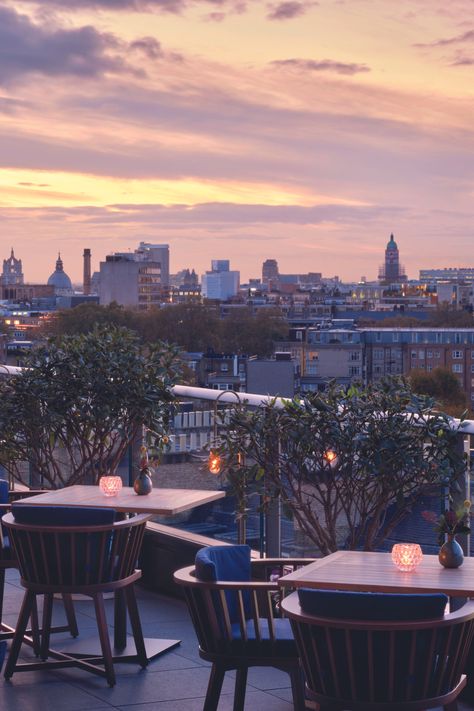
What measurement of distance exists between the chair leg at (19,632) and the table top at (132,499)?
1.52 ft

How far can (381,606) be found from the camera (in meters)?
3.45

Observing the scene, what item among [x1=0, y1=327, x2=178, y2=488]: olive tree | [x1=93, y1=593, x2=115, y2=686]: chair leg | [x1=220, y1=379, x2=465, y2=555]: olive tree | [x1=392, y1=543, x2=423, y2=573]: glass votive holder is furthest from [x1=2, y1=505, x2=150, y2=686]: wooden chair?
[x1=0, y1=327, x2=178, y2=488]: olive tree

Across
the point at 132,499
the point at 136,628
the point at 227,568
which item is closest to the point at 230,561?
the point at 227,568

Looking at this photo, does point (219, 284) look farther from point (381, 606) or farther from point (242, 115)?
point (381, 606)

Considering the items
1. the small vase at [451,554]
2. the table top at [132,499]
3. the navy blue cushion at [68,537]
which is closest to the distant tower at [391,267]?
the table top at [132,499]

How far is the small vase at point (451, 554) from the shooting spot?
4.19 metres

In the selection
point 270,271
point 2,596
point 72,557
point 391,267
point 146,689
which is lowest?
point 146,689

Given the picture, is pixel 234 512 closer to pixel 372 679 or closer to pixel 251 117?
pixel 372 679

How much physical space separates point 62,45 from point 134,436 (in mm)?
11037

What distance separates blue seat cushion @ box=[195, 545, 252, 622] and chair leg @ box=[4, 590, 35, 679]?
3.77 ft

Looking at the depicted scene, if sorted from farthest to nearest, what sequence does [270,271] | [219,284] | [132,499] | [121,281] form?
1. [270,271]
2. [219,284]
3. [121,281]
4. [132,499]

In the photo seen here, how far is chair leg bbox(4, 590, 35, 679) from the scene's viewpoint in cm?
510

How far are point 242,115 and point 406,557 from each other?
5049 centimetres

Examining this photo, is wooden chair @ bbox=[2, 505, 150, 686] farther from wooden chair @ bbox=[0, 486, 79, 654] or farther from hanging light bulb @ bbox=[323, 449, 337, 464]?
hanging light bulb @ bbox=[323, 449, 337, 464]
